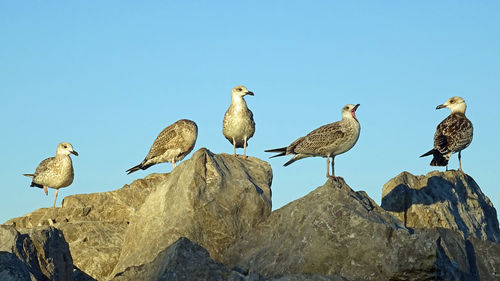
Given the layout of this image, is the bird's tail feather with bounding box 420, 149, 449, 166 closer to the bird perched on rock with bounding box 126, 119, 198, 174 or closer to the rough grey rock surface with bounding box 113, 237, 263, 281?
the bird perched on rock with bounding box 126, 119, 198, 174

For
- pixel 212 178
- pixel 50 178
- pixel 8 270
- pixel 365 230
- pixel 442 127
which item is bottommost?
pixel 8 270

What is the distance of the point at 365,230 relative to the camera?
12.4 m

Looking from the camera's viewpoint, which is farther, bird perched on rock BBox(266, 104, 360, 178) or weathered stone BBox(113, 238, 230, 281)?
bird perched on rock BBox(266, 104, 360, 178)

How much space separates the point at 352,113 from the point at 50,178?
30.5 ft

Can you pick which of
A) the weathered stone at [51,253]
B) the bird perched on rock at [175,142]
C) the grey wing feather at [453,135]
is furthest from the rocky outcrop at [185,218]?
the grey wing feather at [453,135]

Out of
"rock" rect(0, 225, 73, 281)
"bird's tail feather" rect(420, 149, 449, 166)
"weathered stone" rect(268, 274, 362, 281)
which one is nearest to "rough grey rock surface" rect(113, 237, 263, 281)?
"weathered stone" rect(268, 274, 362, 281)

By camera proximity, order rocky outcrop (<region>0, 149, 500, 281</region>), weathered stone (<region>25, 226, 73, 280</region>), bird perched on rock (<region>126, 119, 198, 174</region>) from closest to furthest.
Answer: rocky outcrop (<region>0, 149, 500, 281</region>) → weathered stone (<region>25, 226, 73, 280</region>) → bird perched on rock (<region>126, 119, 198, 174</region>)

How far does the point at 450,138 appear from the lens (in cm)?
2103

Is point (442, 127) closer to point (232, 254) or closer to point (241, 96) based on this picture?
point (241, 96)

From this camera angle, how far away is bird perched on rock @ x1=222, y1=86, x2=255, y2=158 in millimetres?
19766

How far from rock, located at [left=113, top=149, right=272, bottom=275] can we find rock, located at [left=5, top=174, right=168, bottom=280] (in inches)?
23.0

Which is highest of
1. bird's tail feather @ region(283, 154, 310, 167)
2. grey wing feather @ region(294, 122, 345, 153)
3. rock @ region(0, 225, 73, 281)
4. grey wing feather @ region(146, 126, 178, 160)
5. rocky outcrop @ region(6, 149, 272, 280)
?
grey wing feather @ region(146, 126, 178, 160)

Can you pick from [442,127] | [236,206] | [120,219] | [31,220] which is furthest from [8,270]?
[442,127]

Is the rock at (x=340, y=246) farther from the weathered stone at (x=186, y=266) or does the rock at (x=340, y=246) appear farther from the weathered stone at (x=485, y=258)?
the weathered stone at (x=186, y=266)
